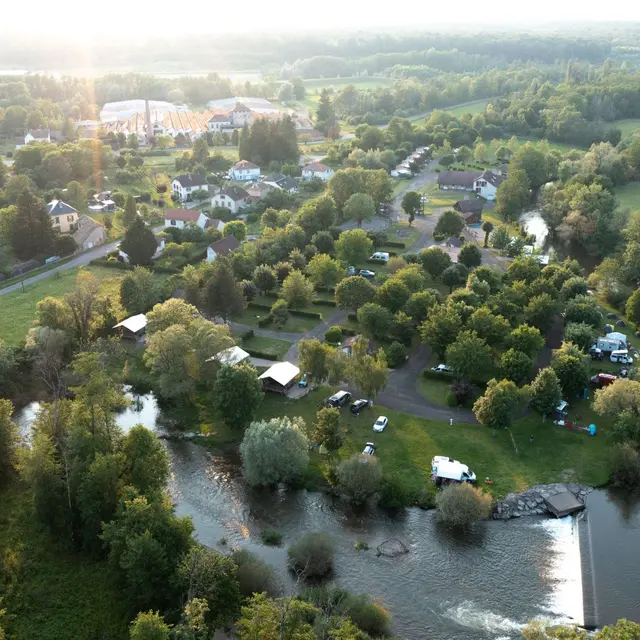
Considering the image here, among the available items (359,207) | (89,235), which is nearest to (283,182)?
(359,207)

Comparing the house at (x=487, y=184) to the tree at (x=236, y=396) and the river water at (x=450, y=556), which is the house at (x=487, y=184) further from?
the river water at (x=450, y=556)

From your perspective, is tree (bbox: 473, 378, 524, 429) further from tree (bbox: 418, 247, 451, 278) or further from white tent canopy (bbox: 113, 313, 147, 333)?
white tent canopy (bbox: 113, 313, 147, 333)

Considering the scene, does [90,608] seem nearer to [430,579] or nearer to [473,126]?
[430,579]

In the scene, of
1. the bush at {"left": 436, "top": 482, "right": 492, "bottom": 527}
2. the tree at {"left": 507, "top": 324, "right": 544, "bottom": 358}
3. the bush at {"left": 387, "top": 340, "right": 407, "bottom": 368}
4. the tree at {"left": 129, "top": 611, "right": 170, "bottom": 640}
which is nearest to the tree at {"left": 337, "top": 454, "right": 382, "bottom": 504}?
the bush at {"left": 436, "top": 482, "right": 492, "bottom": 527}

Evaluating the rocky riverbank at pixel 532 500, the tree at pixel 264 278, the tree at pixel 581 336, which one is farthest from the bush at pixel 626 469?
the tree at pixel 264 278

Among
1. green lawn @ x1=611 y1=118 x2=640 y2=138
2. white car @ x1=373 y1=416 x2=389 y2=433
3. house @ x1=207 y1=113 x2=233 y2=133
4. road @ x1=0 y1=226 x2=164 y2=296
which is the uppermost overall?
green lawn @ x1=611 y1=118 x2=640 y2=138

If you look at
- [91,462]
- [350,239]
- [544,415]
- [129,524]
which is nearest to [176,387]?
[91,462]

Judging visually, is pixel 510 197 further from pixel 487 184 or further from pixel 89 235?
pixel 89 235
